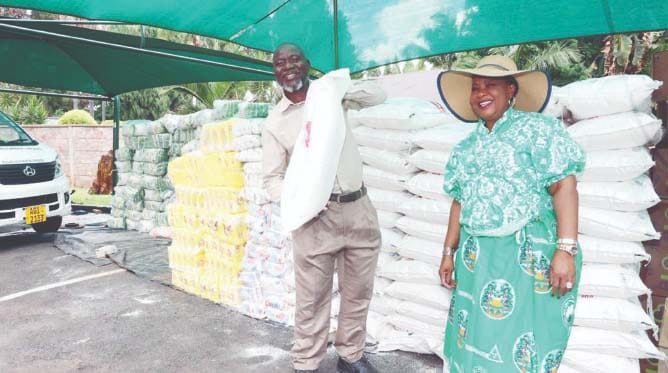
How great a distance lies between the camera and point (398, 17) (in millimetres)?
3908

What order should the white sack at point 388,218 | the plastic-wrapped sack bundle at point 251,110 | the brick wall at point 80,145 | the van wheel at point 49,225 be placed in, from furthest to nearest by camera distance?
the brick wall at point 80,145 → the van wheel at point 49,225 → the plastic-wrapped sack bundle at point 251,110 → the white sack at point 388,218

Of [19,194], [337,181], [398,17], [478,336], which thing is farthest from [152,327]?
[19,194]

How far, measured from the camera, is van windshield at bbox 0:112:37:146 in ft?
22.6

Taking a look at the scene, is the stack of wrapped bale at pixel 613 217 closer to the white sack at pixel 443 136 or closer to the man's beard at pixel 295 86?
the white sack at pixel 443 136

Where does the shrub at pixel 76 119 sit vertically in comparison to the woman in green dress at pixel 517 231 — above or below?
above

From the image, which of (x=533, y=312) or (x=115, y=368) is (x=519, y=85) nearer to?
(x=533, y=312)

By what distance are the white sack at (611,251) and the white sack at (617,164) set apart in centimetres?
32

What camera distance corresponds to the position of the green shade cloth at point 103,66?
20.8 ft

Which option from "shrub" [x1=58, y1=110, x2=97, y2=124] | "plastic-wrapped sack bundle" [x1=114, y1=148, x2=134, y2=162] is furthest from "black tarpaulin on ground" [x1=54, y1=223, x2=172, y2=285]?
"shrub" [x1=58, y1=110, x2=97, y2=124]

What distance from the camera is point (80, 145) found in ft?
46.1

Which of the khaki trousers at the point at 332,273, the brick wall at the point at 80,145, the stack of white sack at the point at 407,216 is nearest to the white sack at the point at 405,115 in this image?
the stack of white sack at the point at 407,216

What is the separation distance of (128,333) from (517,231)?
3.08m

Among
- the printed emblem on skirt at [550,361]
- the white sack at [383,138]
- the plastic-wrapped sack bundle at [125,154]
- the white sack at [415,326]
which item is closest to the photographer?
the printed emblem on skirt at [550,361]

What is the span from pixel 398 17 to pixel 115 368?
3.30 metres
